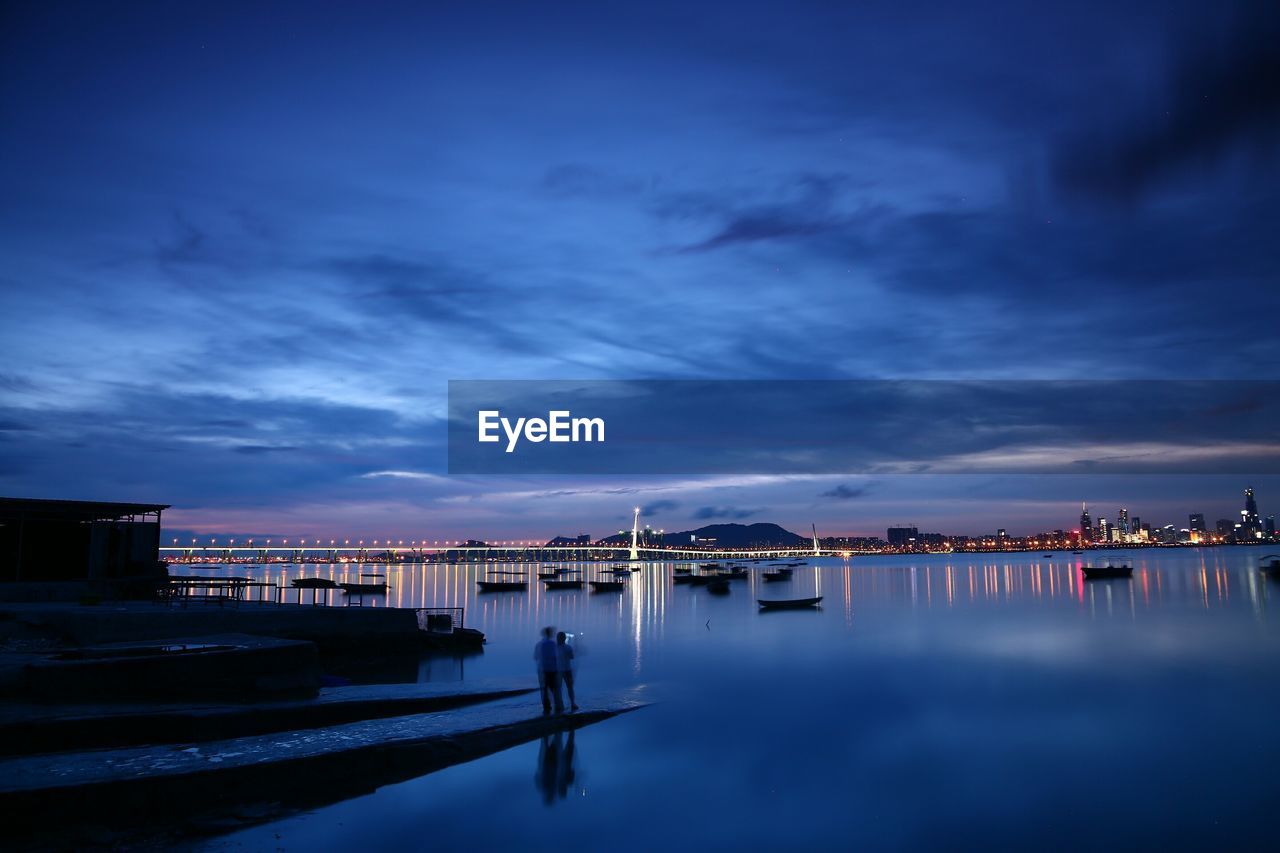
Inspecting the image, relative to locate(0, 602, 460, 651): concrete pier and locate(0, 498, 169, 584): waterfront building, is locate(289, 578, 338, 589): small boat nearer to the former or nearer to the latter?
locate(0, 498, 169, 584): waterfront building

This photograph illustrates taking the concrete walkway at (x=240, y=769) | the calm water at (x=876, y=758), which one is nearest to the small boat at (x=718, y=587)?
the calm water at (x=876, y=758)

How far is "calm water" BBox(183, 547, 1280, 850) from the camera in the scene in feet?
46.0

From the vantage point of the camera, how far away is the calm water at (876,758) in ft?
46.0

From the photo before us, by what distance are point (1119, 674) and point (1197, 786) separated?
18818 mm

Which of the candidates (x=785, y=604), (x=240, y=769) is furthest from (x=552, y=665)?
(x=785, y=604)

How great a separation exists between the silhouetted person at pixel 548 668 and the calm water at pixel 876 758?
1.06 metres

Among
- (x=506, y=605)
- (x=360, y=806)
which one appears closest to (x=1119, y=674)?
(x=360, y=806)

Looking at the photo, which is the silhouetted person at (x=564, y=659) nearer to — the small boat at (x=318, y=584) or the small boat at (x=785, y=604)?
the small boat at (x=785, y=604)

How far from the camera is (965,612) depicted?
69.7 meters

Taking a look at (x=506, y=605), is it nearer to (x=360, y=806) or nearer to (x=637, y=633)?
(x=637, y=633)

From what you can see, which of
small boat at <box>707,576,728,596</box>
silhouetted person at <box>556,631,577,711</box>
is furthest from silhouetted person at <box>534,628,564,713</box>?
small boat at <box>707,576,728,596</box>

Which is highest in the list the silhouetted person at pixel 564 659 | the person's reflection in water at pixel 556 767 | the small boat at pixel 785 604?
the silhouetted person at pixel 564 659

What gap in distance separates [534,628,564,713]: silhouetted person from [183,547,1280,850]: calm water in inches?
41.8

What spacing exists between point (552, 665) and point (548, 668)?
→ 121 millimetres
